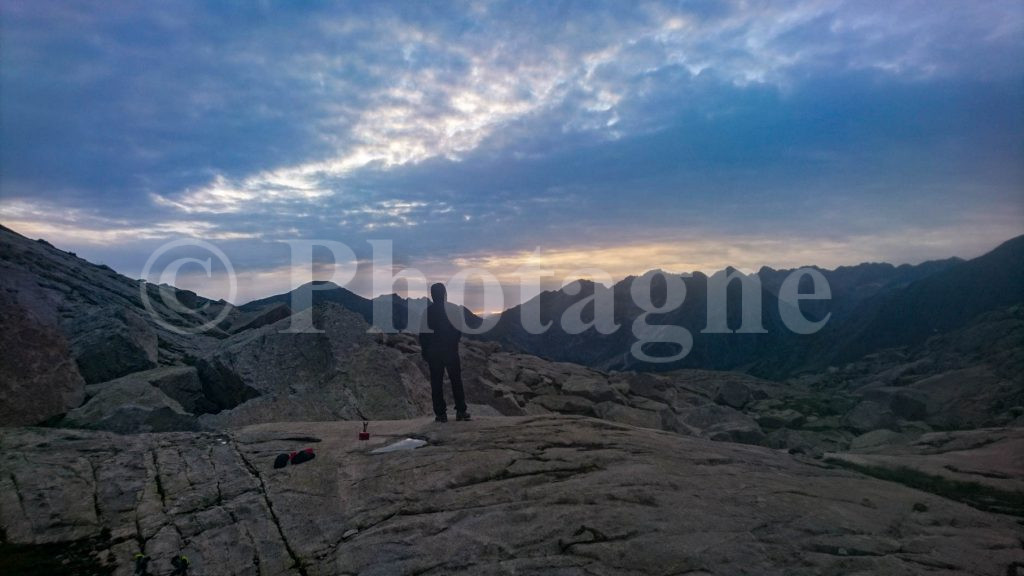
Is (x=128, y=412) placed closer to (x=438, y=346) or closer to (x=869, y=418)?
(x=438, y=346)

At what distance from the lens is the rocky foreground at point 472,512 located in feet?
17.2

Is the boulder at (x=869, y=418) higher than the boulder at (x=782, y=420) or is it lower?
higher

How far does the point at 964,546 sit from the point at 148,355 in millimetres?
15829

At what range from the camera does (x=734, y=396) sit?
34.2 metres

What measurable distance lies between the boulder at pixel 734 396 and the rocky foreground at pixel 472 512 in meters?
26.8

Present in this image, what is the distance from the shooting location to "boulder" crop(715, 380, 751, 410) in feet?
111

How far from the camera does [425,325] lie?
1018cm

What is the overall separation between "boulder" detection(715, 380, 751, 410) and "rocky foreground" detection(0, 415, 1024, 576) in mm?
26766

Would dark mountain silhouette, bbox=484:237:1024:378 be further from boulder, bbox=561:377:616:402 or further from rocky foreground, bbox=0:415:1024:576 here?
rocky foreground, bbox=0:415:1024:576

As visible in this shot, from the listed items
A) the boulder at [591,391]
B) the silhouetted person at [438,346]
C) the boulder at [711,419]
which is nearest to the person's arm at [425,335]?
the silhouetted person at [438,346]

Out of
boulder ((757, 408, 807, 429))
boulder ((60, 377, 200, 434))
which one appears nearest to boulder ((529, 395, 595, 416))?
boulder ((757, 408, 807, 429))

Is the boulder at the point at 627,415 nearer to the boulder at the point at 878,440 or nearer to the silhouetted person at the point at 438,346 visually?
the boulder at the point at 878,440

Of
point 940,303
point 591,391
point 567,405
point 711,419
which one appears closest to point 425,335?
point 567,405

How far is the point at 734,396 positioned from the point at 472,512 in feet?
105
